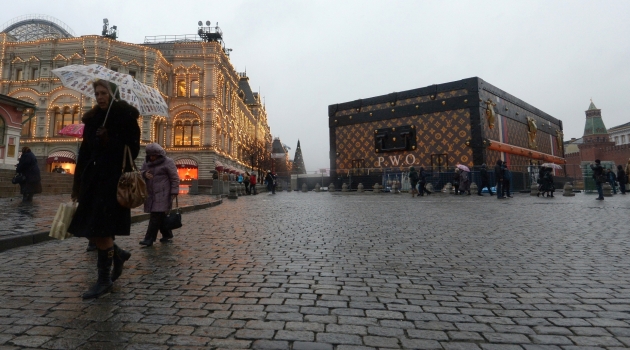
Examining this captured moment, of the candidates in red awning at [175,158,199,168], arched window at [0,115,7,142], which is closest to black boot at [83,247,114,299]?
arched window at [0,115,7,142]

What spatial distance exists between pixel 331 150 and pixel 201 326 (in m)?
28.7

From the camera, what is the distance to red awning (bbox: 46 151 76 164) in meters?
32.1

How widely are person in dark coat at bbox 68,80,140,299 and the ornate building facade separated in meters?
31.9

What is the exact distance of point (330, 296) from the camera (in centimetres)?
269

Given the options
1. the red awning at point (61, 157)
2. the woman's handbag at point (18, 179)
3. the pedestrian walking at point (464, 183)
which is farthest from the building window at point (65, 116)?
the pedestrian walking at point (464, 183)

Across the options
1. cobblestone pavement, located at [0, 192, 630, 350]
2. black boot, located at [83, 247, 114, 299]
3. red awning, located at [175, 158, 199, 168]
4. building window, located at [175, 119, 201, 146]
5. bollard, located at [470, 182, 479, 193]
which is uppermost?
building window, located at [175, 119, 201, 146]

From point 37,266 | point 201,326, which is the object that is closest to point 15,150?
point 37,266

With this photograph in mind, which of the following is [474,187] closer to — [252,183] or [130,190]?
[252,183]

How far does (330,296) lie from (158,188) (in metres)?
3.60

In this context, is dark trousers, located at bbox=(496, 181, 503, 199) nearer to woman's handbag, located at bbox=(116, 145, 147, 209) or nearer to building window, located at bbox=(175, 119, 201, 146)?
woman's handbag, located at bbox=(116, 145, 147, 209)

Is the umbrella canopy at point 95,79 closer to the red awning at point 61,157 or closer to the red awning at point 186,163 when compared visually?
the red awning at point 186,163

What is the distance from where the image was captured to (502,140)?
2542 cm

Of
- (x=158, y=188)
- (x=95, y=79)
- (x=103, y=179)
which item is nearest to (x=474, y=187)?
(x=158, y=188)

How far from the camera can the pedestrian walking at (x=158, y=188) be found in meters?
5.04
